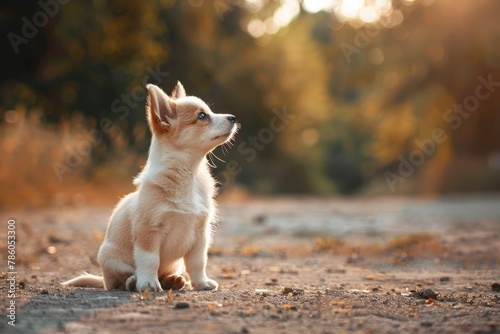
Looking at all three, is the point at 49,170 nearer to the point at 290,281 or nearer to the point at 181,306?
the point at 290,281

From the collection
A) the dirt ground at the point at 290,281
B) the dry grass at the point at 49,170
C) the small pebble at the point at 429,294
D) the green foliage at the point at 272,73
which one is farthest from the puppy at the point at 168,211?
the green foliage at the point at 272,73

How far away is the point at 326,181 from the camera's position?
3547 cm

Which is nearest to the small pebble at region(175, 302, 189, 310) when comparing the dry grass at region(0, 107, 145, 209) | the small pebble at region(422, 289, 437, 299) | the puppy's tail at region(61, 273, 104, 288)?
the puppy's tail at region(61, 273, 104, 288)

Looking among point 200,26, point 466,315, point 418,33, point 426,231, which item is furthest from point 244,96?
point 466,315

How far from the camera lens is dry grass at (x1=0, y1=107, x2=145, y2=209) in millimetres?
14156

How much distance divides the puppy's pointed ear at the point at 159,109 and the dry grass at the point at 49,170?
875cm

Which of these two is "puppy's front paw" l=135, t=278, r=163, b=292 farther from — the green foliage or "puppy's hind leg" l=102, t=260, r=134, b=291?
the green foliage

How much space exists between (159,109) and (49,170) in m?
10.1

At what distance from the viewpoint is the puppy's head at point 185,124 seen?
5.61 m

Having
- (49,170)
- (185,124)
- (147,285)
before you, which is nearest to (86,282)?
(147,285)

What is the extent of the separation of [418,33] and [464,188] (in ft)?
20.2

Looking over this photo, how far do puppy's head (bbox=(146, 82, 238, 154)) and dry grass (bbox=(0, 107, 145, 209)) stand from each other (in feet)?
28.7

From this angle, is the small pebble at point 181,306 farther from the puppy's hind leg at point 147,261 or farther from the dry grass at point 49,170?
the dry grass at point 49,170

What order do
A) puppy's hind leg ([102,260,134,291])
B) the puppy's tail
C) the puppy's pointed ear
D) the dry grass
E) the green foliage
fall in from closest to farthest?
puppy's hind leg ([102,260,134,291]) → the puppy's pointed ear → the puppy's tail → the dry grass → the green foliage
